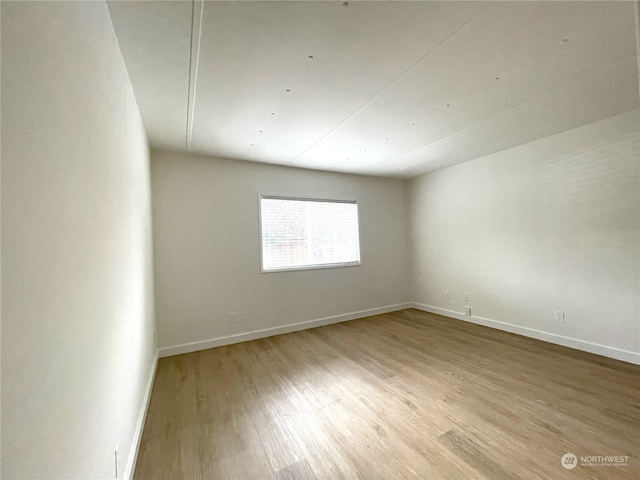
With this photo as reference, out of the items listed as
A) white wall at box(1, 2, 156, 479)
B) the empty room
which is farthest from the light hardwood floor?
white wall at box(1, 2, 156, 479)

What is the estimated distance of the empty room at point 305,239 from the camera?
729 millimetres

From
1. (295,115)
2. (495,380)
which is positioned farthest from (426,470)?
(295,115)

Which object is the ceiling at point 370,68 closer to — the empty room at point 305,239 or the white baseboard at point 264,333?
the empty room at point 305,239

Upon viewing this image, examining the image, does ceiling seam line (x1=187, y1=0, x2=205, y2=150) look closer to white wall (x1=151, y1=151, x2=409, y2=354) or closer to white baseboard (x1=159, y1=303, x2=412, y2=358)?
white wall (x1=151, y1=151, x2=409, y2=354)

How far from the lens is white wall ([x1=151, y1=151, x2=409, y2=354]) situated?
9.86 feet

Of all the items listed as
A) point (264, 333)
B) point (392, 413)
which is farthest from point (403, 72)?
point (264, 333)

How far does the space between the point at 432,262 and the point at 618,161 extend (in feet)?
8.22

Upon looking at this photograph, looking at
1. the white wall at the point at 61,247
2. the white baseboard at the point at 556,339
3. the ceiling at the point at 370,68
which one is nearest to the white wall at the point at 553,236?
the white baseboard at the point at 556,339

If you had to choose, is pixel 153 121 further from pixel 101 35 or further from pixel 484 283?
pixel 484 283

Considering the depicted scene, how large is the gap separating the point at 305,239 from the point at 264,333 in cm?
151

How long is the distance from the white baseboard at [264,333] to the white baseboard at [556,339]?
1258 mm

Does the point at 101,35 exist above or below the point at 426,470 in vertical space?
above

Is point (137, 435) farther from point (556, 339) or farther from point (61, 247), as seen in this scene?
point (556, 339)

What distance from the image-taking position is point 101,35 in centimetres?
115
